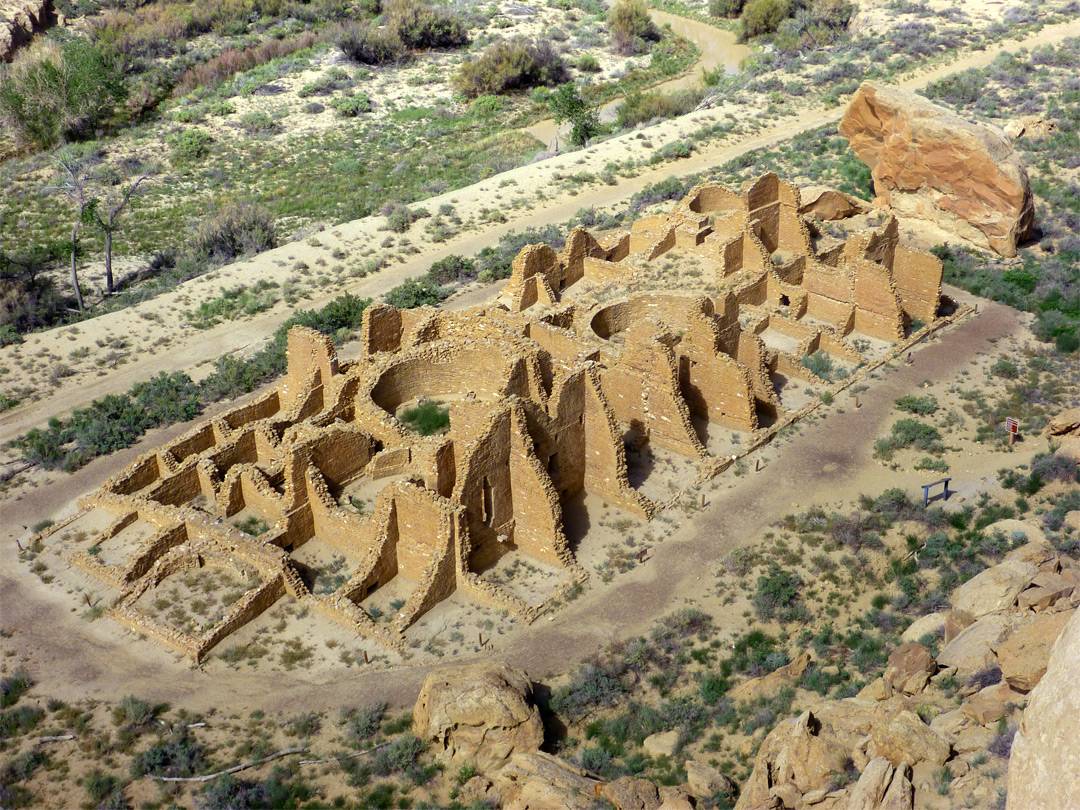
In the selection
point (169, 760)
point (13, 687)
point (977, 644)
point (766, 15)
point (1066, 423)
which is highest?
point (766, 15)

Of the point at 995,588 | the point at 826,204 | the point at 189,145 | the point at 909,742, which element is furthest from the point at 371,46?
the point at 909,742

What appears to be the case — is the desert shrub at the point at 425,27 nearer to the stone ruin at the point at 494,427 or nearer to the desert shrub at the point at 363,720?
the stone ruin at the point at 494,427

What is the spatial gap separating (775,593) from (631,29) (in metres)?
61.1

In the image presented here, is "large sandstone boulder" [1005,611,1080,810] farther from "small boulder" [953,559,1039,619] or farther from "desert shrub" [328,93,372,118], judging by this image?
"desert shrub" [328,93,372,118]

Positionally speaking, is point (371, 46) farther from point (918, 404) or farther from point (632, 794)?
point (632, 794)

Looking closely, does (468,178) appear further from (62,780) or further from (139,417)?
(62,780)

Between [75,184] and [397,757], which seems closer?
[397,757]

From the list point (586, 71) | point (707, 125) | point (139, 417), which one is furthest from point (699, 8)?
point (139, 417)

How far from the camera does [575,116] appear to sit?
172 feet

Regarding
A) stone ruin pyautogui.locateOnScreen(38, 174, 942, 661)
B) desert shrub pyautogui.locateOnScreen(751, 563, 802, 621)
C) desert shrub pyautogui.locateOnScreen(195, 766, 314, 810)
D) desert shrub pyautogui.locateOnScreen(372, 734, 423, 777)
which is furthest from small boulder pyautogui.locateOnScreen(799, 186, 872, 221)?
desert shrub pyautogui.locateOnScreen(195, 766, 314, 810)

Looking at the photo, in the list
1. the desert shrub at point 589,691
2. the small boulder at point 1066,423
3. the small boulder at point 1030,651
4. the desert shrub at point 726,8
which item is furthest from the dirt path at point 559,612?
the desert shrub at point 726,8

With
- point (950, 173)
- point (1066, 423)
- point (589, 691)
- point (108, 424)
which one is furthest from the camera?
point (950, 173)

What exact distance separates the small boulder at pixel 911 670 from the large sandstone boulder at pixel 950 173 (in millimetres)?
22973

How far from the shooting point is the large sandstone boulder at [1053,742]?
30.6 feet
